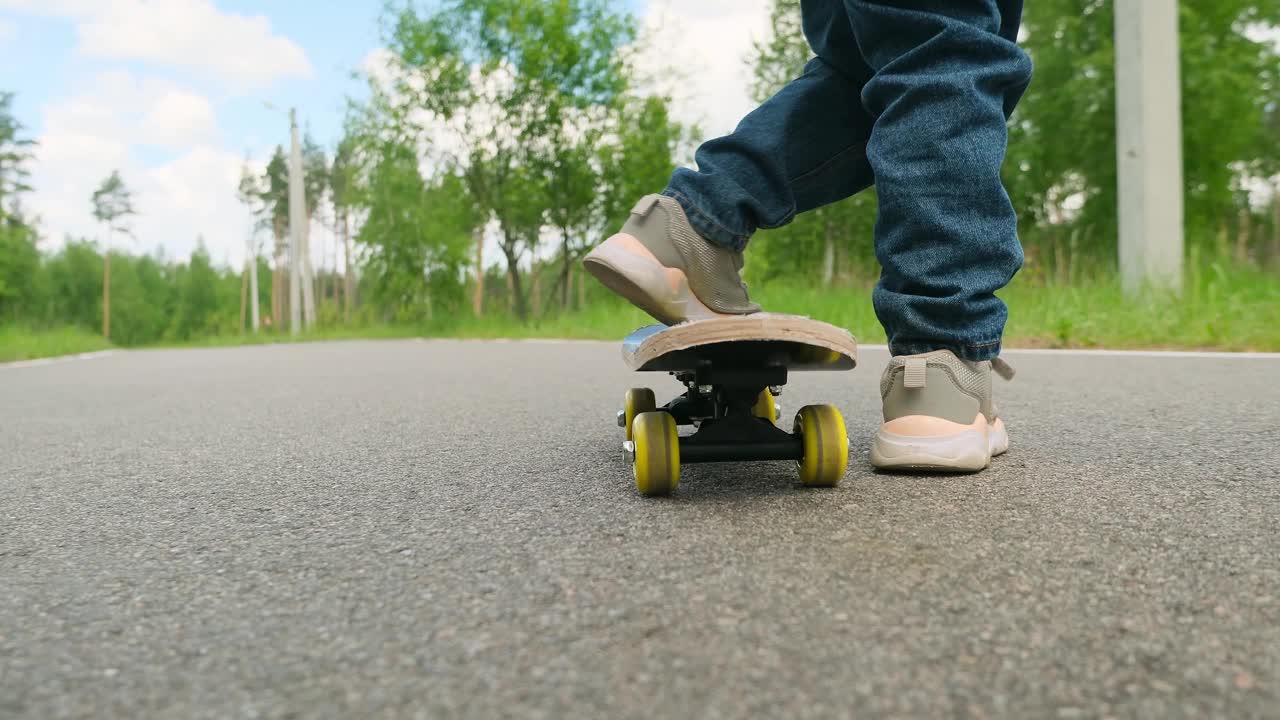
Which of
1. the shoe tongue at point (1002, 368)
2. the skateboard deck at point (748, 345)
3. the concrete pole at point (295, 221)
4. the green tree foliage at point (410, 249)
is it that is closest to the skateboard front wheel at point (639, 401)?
the skateboard deck at point (748, 345)

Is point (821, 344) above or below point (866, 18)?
below

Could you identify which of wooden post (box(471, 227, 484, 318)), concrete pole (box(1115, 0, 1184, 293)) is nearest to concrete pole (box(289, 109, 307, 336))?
wooden post (box(471, 227, 484, 318))

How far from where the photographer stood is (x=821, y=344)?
1395mm

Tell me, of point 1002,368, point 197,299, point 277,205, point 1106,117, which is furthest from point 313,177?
point 1002,368

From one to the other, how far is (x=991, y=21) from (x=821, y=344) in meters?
0.71

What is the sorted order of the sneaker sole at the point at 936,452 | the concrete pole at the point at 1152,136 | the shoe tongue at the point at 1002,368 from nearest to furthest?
1. the sneaker sole at the point at 936,452
2. the shoe tongue at the point at 1002,368
3. the concrete pole at the point at 1152,136

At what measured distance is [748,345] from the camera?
4.65 feet

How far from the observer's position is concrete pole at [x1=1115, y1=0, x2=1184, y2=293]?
598 cm

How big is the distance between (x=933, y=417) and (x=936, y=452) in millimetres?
69

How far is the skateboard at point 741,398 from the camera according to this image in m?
1.36

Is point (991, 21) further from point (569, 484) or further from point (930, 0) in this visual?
point (569, 484)

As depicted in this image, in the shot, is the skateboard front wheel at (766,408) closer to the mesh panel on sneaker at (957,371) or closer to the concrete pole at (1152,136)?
the mesh panel on sneaker at (957,371)

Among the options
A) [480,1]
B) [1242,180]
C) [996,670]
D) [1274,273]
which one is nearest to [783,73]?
[480,1]

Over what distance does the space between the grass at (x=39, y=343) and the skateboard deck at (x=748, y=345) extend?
34.5 ft
